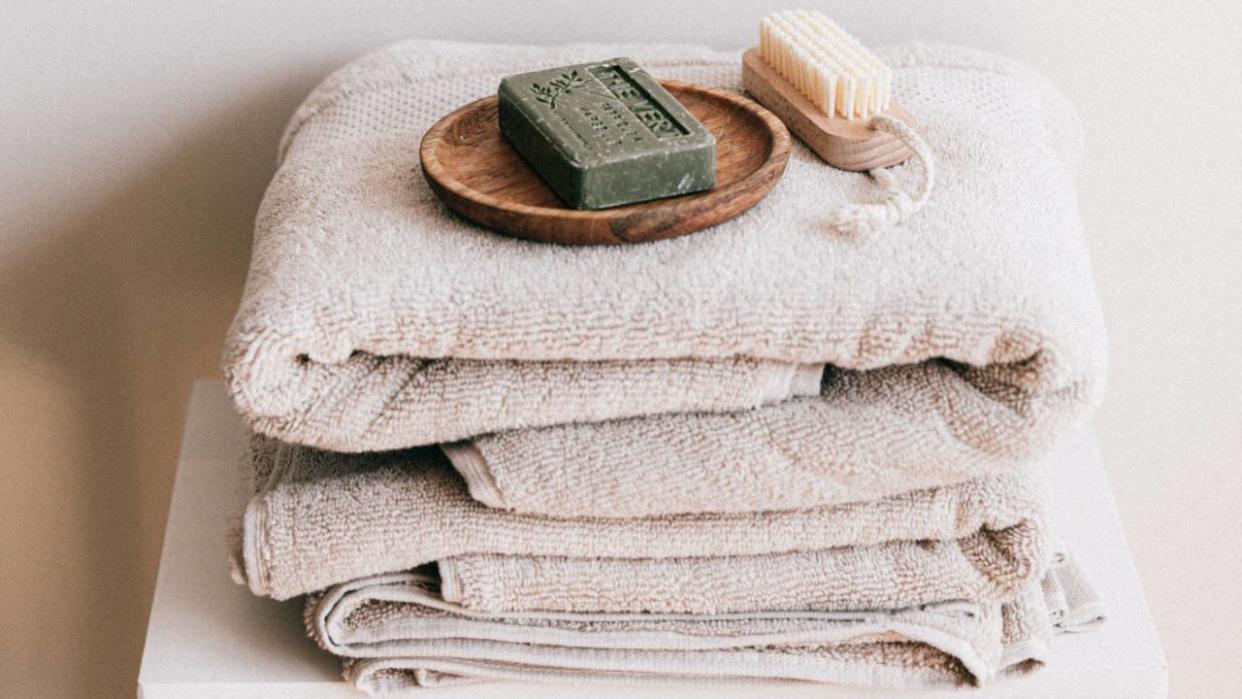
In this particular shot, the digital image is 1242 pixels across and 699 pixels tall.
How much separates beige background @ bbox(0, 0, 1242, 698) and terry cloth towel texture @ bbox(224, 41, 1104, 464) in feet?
0.76

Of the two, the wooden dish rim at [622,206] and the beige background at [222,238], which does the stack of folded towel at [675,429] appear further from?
the beige background at [222,238]

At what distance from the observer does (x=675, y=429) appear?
0.58m

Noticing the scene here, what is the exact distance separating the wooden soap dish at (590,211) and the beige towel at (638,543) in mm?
124

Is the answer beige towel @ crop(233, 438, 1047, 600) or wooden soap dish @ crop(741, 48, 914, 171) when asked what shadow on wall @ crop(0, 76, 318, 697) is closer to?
beige towel @ crop(233, 438, 1047, 600)

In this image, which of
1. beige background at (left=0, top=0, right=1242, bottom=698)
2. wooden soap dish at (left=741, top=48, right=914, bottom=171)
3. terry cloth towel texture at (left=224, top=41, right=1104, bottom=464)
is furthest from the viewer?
beige background at (left=0, top=0, right=1242, bottom=698)

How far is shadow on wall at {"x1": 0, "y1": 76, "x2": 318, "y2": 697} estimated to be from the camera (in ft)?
2.82

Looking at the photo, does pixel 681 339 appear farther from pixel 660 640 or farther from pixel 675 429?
pixel 660 640

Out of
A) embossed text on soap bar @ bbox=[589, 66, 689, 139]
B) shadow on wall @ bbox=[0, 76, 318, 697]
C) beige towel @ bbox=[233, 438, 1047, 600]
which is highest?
embossed text on soap bar @ bbox=[589, 66, 689, 139]

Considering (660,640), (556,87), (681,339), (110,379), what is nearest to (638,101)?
(556,87)

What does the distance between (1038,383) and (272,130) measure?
0.53m

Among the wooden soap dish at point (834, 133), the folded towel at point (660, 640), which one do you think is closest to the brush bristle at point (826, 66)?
the wooden soap dish at point (834, 133)

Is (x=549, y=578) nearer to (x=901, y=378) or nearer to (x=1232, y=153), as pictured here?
(x=901, y=378)

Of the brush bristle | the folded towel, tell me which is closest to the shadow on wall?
the folded towel

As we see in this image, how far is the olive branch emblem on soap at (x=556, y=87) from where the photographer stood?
63cm
